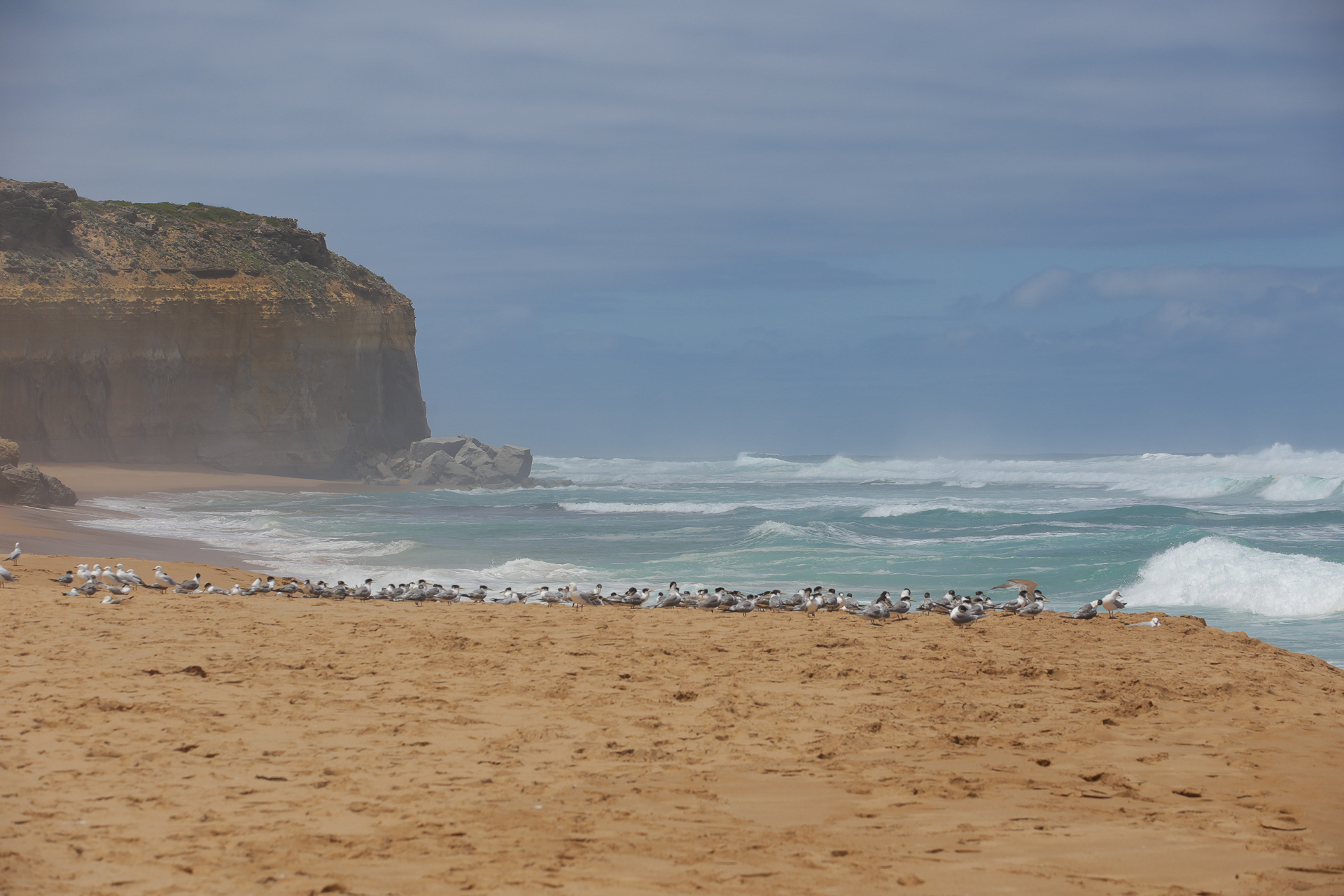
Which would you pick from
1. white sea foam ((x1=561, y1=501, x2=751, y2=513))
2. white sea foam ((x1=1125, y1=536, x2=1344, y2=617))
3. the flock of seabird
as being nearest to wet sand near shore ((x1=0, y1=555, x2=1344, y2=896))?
the flock of seabird

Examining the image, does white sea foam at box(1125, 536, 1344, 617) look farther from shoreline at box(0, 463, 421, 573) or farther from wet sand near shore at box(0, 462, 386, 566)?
wet sand near shore at box(0, 462, 386, 566)

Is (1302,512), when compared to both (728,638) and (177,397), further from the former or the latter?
(177,397)

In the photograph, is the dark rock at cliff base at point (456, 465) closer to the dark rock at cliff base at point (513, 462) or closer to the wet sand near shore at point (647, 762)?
the dark rock at cliff base at point (513, 462)

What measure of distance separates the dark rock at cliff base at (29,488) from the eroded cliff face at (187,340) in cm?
1485

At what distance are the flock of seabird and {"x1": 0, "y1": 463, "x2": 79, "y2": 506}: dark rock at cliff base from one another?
13.3 meters

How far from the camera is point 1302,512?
31.0 meters

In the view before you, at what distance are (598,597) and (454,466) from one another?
35579mm

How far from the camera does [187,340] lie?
42.2 m

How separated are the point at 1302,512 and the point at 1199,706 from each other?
28458 mm

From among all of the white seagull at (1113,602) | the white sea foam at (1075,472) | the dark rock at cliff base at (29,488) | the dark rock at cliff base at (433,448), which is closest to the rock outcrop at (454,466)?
the dark rock at cliff base at (433,448)

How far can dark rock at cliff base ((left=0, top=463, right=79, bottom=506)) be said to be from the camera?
23.5 metres

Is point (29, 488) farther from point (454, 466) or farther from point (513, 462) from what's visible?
point (513, 462)

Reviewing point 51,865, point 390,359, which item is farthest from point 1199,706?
point 390,359

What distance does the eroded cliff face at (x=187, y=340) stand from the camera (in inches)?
1512
